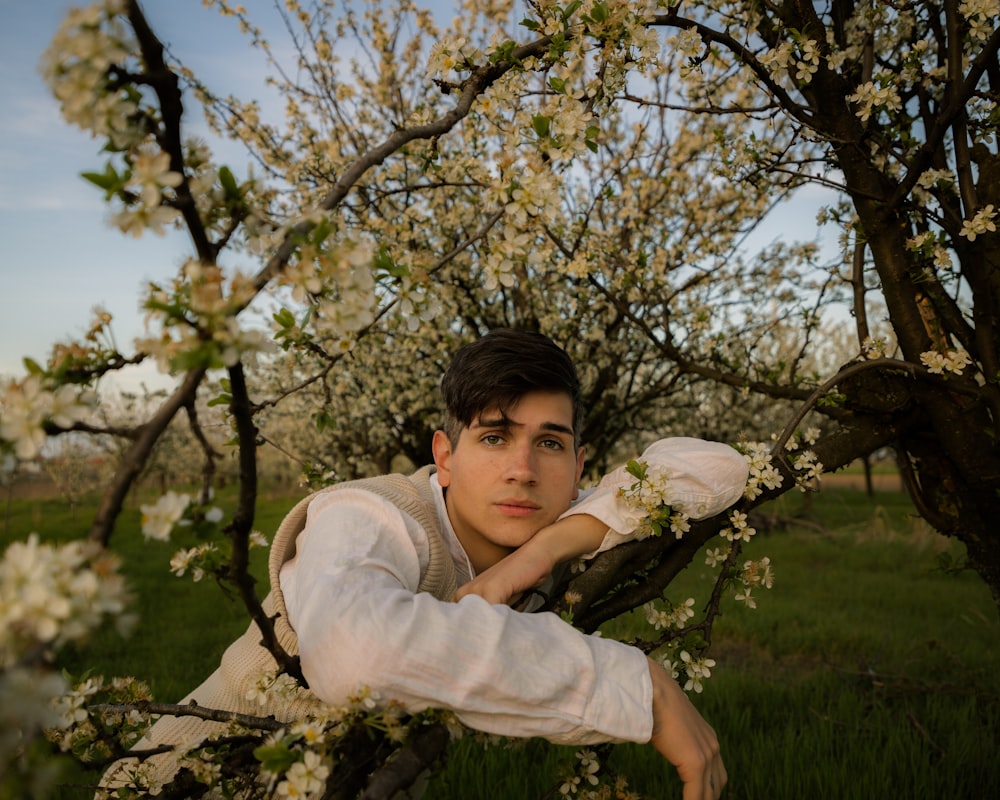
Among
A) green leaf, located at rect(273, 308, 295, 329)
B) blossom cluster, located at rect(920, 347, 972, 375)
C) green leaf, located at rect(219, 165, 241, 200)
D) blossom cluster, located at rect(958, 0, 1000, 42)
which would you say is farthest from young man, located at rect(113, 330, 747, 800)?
blossom cluster, located at rect(958, 0, 1000, 42)

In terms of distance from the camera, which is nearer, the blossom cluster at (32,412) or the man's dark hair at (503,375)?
the blossom cluster at (32,412)

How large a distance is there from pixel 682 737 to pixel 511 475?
2.64 feet

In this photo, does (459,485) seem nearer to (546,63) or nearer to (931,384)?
(546,63)

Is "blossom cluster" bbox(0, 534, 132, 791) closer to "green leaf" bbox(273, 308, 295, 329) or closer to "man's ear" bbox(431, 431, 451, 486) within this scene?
"green leaf" bbox(273, 308, 295, 329)

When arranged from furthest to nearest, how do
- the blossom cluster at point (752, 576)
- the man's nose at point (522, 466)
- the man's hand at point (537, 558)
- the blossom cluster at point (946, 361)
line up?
the blossom cluster at point (946, 361) < the man's nose at point (522, 466) < the blossom cluster at point (752, 576) < the man's hand at point (537, 558)

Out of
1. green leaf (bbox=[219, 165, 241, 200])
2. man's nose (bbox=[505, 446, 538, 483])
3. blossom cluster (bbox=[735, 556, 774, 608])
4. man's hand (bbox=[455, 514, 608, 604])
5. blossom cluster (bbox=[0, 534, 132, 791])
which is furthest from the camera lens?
man's nose (bbox=[505, 446, 538, 483])

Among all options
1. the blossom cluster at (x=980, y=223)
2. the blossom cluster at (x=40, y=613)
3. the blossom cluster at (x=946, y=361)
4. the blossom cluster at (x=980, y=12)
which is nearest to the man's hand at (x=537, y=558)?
the blossom cluster at (x=40, y=613)

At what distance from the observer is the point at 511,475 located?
1921 millimetres

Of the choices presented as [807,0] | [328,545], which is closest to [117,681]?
[328,545]

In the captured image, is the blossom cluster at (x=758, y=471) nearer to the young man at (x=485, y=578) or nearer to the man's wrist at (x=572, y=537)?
the young man at (x=485, y=578)

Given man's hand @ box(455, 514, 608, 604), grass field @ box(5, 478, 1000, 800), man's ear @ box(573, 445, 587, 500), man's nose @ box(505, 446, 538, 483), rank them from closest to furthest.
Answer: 1. man's hand @ box(455, 514, 608, 604)
2. man's nose @ box(505, 446, 538, 483)
3. man's ear @ box(573, 445, 587, 500)
4. grass field @ box(5, 478, 1000, 800)

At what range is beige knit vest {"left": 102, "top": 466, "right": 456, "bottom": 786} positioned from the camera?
64.6 inches

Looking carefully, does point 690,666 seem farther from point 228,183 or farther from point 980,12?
point 980,12

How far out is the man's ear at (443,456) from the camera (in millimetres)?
2195
